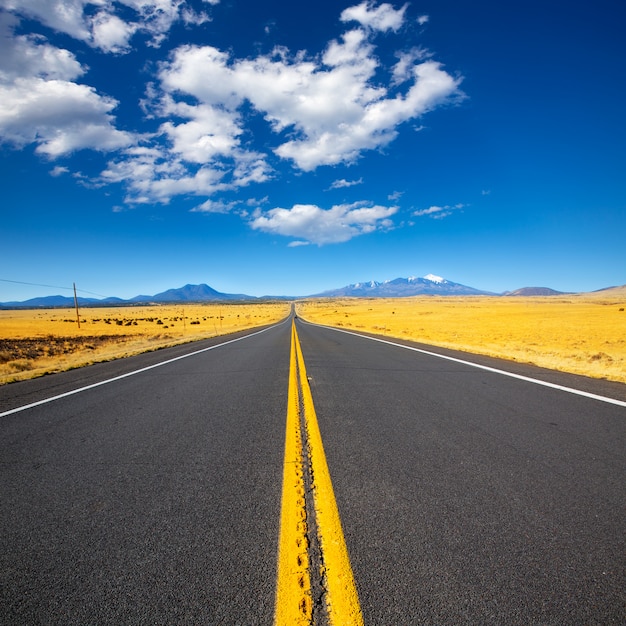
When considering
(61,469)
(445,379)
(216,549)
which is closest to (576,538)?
(216,549)

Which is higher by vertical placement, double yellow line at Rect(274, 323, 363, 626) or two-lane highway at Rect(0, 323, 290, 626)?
two-lane highway at Rect(0, 323, 290, 626)

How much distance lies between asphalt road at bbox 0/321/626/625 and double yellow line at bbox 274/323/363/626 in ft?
0.21

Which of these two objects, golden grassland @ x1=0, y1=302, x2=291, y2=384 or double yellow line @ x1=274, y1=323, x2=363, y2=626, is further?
golden grassland @ x1=0, y1=302, x2=291, y2=384

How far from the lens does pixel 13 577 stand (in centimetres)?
194

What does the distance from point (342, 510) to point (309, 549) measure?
1.57ft

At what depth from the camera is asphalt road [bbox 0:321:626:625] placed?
5.74ft

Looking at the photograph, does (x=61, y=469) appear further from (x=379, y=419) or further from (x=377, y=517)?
(x=379, y=419)

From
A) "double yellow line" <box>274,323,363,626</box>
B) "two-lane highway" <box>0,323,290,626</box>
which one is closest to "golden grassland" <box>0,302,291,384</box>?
"two-lane highway" <box>0,323,290,626</box>

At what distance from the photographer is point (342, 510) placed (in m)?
2.54

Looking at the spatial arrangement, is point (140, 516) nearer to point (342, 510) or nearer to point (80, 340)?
point (342, 510)

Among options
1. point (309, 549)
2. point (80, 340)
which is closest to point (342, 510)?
point (309, 549)

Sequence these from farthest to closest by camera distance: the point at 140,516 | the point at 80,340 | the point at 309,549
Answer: the point at 80,340
the point at 140,516
the point at 309,549

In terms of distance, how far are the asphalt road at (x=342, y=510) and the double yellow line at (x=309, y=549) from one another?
0.21 ft

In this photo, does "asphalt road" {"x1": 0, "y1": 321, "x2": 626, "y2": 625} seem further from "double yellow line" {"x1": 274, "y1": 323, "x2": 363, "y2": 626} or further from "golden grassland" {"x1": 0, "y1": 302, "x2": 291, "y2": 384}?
"golden grassland" {"x1": 0, "y1": 302, "x2": 291, "y2": 384}
